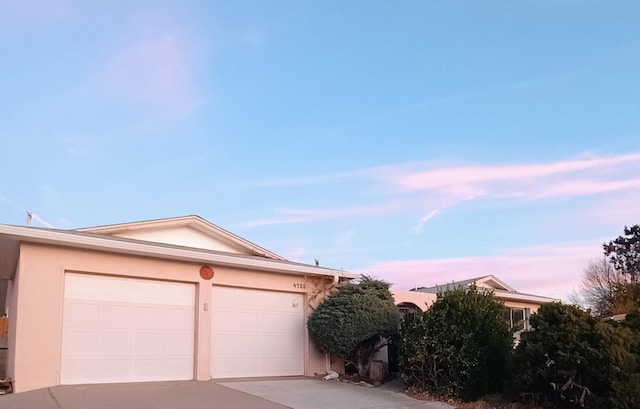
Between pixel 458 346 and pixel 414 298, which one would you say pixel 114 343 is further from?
pixel 414 298

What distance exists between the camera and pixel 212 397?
1252 cm

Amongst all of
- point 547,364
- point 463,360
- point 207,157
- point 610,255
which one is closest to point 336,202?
point 207,157

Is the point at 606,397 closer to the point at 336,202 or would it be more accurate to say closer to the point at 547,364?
the point at 547,364

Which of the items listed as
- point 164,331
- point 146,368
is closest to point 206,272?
point 164,331

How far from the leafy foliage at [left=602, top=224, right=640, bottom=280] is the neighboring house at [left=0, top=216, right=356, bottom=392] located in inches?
1176

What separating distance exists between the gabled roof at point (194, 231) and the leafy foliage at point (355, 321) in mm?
3311

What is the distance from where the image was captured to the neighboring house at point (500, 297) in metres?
20.7

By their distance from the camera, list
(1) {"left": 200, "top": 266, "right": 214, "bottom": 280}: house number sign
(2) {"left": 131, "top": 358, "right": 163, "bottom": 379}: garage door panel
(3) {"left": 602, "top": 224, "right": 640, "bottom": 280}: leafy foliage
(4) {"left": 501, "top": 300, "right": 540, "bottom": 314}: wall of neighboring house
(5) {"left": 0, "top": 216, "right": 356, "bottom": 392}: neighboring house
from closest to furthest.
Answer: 1. (5) {"left": 0, "top": 216, "right": 356, "bottom": 392}: neighboring house
2. (2) {"left": 131, "top": 358, "right": 163, "bottom": 379}: garage door panel
3. (1) {"left": 200, "top": 266, "right": 214, "bottom": 280}: house number sign
4. (4) {"left": 501, "top": 300, "right": 540, "bottom": 314}: wall of neighboring house
5. (3) {"left": 602, "top": 224, "right": 640, "bottom": 280}: leafy foliage

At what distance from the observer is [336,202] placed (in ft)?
68.3

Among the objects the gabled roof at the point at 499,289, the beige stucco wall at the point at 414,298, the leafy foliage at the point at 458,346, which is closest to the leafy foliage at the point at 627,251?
the gabled roof at the point at 499,289

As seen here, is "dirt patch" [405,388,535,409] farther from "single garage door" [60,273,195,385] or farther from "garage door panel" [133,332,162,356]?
"garage door panel" [133,332,162,356]

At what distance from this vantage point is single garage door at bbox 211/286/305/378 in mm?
15750

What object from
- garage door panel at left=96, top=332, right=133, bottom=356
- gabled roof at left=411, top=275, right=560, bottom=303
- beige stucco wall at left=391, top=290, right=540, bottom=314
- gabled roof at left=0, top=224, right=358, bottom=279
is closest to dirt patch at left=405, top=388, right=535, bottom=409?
gabled roof at left=0, top=224, right=358, bottom=279

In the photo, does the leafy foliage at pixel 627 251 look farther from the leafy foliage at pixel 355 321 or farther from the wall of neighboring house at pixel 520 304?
the leafy foliage at pixel 355 321
